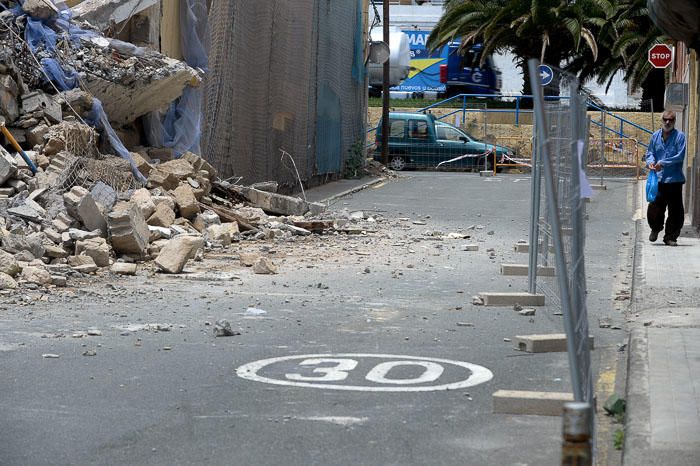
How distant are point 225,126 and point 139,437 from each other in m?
14.3

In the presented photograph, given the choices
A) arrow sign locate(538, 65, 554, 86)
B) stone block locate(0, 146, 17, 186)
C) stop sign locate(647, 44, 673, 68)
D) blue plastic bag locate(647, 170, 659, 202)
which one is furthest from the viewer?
stop sign locate(647, 44, 673, 68)

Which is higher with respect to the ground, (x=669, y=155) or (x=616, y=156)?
(x=669, y=155)

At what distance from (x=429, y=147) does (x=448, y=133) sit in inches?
31.9

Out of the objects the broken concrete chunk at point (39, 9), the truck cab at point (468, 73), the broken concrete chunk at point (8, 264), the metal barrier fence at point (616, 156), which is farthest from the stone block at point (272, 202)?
the truck cab at point (468, 73)

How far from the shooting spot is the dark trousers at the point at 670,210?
15016 mm

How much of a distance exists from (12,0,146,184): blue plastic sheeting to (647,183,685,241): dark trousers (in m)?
6.50

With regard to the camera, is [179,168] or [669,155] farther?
[179,168]

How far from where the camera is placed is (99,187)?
1409cm

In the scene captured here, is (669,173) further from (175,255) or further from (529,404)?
(529,404)

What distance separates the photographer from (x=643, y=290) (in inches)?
436

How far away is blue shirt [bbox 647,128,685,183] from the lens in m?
15.0

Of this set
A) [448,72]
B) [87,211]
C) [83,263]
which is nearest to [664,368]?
[83,263]

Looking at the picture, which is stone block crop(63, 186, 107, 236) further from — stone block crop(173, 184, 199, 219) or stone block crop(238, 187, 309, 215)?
stone block crop(238, 187, 309, 215)

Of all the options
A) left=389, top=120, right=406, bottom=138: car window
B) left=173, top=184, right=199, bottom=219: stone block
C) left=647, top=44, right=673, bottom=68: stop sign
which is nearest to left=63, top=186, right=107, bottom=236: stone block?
left=173, top=184, right=199, bottom=219: stone block
